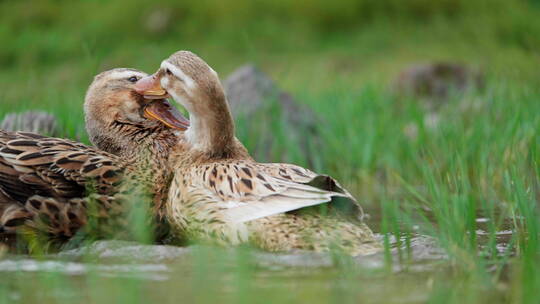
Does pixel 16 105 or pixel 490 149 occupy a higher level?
pixel 16 105

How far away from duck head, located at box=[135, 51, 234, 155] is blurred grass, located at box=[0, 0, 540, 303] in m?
0.91

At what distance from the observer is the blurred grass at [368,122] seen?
3387mm

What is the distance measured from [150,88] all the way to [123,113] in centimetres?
37

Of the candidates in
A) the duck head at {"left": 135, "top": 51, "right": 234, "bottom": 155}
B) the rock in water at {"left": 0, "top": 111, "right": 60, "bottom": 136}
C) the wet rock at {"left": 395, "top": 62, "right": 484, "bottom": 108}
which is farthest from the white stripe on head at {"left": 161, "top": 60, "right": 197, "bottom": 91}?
the wet rock at {"left": 395, "top": 62, "right": 484, "bottom": 108}

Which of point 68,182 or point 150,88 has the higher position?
point 150,88

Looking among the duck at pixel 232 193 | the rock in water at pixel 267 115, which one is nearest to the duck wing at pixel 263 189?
the duck at pixel 232 193

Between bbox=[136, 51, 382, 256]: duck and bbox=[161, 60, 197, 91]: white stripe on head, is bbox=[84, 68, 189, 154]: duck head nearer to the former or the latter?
bbox=[136, 51, 382, 256]: duck

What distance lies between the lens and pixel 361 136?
7.19 m

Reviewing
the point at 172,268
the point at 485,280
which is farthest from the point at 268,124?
the point at 485,280

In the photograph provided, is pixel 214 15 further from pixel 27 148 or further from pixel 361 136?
pixel 27 148

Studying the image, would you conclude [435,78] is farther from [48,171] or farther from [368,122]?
[48,171]

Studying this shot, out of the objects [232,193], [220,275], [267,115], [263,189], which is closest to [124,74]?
[232,193]

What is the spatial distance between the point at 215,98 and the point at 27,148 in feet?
3.54

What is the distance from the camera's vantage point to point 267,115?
23.9ft
